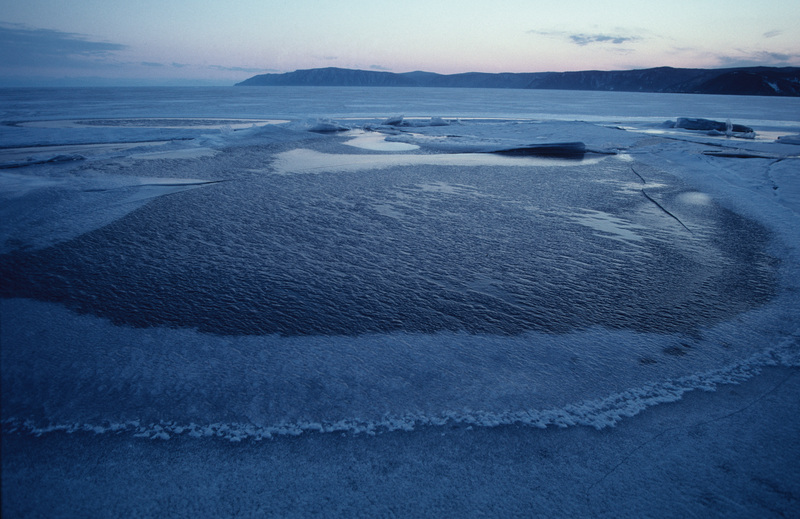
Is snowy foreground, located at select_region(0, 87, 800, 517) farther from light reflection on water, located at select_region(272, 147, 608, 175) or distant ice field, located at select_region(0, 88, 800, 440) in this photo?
light reflection on water, located at select_region(272, 147, 608, 175)

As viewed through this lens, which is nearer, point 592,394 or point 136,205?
point 592,394

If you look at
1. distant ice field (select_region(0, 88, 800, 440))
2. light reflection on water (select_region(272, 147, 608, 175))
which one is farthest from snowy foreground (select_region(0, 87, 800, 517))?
light reflection on water (select_region(272, 147, 608, 175))

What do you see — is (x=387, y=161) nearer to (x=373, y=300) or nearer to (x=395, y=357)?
(x=373, y=300)

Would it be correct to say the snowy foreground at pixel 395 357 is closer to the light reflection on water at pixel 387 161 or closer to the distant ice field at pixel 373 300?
the distant ice field at pixel 373 300

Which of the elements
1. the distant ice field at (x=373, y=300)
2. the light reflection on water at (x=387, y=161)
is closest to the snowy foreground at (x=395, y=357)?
the distant ice field at (x=373, y=300)

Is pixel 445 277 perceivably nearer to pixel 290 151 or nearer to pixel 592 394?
pixel 592 394

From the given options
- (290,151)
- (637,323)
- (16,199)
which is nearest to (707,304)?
(637,323)

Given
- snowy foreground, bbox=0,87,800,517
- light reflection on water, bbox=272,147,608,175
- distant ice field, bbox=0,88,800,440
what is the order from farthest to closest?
light reflection on water, bbox=272,147,608,175 < distant ice field, bbox=0,88,800,440 < snowy foreground, bbox=0,87,800,517
